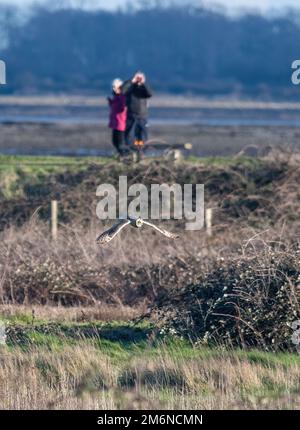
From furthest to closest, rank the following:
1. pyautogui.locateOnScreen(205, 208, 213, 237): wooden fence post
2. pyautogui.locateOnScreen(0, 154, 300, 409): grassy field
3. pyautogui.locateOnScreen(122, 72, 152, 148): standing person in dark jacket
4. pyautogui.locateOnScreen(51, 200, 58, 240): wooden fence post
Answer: pyautogui.locateOnScreen(122, 72, 152, 148): standing person in dark jacket, pyautogui.locateOnScreen(205, 208, 213, 237): wooden fence post, pyautogui.locateOnScreen(51, 200, 58, 240): wooden fence post, pyautogui.locateOnScreen(0, 154, 300, 409): grassy field

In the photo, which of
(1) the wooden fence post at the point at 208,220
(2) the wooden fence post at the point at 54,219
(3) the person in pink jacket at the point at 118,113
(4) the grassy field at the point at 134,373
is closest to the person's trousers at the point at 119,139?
(3) the person in pink jacket at the point at 118,113

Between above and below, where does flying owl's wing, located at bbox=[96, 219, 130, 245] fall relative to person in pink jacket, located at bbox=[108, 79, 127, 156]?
below

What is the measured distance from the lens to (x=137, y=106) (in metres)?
26.5

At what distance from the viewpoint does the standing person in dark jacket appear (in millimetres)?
26391

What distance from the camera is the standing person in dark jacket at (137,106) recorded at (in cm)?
2639

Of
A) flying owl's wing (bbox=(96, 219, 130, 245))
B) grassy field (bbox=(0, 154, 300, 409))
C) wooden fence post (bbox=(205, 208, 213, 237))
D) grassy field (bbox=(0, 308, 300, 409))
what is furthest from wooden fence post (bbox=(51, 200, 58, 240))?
flying owl's wing (bbox=(96, 219, 130, 245))

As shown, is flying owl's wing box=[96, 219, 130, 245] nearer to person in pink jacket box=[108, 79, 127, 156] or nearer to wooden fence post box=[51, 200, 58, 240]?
wooden fence post box=[51, 200, 58, 240]

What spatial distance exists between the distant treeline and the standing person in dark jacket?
5364 cm

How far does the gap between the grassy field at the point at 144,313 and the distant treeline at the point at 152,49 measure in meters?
59.0

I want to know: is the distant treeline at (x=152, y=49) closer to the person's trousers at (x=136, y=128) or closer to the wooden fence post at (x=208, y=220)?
the person's trousers at (x=136, y=128)

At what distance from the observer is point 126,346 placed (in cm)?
1417

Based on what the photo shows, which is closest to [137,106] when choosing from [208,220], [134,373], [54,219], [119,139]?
[119,139]
